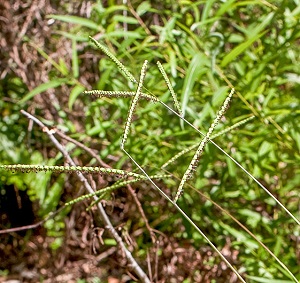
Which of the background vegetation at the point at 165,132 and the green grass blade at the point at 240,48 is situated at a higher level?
the green grass blade at the point at 240,48

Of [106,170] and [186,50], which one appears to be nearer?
[106,170]

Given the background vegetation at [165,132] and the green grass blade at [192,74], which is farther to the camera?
the background vegetation at [165,132]

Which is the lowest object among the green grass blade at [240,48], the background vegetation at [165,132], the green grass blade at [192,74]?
the background vegetation at [165,132]

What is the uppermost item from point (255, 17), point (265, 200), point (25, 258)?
point (255, 17)

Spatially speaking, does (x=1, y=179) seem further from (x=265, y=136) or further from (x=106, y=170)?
(x=106, y=170)

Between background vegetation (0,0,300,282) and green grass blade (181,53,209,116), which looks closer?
green grass blade (181,53,209,116)

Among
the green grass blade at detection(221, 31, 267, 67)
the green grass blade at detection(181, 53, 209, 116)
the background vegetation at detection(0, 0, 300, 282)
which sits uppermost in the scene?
the green grass blade at detection(221, 31, 267, 67)

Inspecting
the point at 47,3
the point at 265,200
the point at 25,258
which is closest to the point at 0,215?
the point at 25,258

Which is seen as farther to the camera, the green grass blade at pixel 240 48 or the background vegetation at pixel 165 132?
the background vegetation at pixel 165 132
